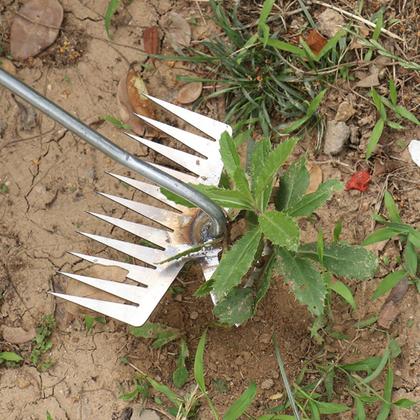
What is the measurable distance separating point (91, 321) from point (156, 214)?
0.45 m

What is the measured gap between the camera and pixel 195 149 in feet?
7.91

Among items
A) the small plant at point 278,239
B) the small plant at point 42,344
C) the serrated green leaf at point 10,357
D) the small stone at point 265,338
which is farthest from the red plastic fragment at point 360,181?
the serrated green leaf at point 10,357

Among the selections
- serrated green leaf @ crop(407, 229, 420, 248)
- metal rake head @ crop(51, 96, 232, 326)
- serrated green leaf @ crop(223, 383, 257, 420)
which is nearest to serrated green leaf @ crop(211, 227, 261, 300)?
metal rake head @ crop(51, 96, 232, 326)

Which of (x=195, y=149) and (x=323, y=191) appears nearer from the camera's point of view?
(x=323, y=191)

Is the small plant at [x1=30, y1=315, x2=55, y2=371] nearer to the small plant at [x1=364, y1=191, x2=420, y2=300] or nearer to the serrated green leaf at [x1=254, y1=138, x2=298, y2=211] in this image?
the serrated green leaf at [x1=254, y1=138, x2=298, y2=211]

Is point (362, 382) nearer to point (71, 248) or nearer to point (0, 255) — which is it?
point (71, 248)

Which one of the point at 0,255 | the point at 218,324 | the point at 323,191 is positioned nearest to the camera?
the point at 323,191

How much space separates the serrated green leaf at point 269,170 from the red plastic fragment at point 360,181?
589mm

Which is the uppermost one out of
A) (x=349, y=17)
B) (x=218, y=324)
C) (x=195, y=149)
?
(x=349, y=17)

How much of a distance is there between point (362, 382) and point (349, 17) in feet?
4.08

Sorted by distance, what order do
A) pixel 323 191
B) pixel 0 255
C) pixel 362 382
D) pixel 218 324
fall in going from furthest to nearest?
pixel 0 255 < pixel 218 324 < pixel 362 382 < pixel 323 191

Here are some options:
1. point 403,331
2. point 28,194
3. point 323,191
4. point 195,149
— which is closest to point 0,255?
point 28,194

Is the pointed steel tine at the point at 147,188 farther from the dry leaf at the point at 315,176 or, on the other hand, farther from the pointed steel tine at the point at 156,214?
the dry leaf at the point at 315,176

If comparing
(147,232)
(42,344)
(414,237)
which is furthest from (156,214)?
(414,237)
